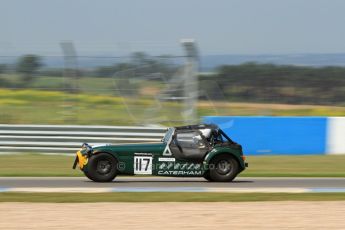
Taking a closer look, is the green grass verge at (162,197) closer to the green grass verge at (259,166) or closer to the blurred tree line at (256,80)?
the green grass verge at (259,166)

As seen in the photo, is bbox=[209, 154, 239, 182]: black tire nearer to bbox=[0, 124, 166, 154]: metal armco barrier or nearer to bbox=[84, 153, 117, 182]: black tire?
bbox=[84, 153, 117, 182]: black tire

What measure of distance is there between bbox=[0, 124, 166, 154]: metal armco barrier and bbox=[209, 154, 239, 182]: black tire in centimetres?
597

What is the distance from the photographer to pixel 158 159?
14.6m

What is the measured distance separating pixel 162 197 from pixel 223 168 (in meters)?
2.79

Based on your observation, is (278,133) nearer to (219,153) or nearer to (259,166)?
(259,166)

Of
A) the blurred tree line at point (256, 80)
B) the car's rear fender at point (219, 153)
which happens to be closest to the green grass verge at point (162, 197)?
the car's rear fender at point (219, 153)

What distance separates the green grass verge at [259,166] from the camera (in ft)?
56.7

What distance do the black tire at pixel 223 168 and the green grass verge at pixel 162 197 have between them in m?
2.03

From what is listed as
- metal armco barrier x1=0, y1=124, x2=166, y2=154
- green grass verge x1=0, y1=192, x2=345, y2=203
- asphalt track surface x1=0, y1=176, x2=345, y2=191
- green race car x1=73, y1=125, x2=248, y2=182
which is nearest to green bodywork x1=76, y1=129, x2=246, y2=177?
green race car x1=73, y1=125, x2=248, y2=182

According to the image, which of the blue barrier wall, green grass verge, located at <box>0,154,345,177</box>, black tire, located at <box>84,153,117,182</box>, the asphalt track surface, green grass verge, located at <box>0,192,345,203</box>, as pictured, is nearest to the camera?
green grass verge, located at <box>0,192,345,203</box>

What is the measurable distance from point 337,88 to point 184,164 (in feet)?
27.9

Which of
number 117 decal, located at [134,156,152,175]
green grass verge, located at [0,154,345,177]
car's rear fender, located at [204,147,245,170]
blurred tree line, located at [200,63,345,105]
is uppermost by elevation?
blurred tree line, located at [200,63,345,105]

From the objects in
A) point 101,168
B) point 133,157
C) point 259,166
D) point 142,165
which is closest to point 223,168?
point 142,165

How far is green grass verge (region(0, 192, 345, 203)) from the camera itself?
Answer: 1189cm
